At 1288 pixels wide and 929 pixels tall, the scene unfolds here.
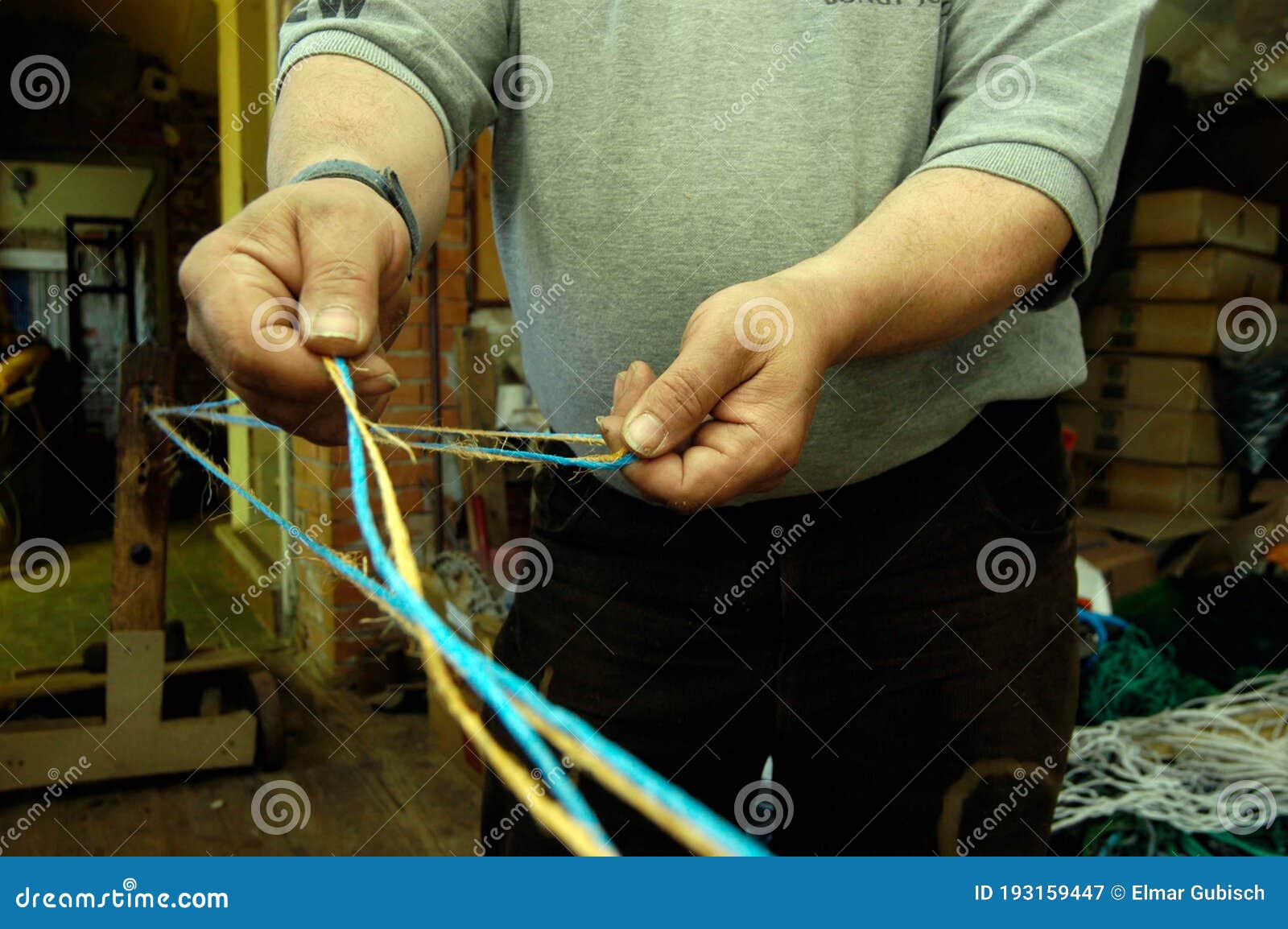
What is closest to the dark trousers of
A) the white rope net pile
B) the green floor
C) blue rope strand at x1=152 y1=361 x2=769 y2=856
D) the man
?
the man

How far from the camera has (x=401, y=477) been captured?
9.01ft

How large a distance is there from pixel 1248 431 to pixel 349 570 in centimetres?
325

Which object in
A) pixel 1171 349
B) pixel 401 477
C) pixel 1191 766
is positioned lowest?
pixel 1191 766

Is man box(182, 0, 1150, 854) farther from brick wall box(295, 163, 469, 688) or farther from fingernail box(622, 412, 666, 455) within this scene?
brick wall box(295, 163, 469, 688)

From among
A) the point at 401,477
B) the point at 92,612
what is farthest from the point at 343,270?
the point at 92,612

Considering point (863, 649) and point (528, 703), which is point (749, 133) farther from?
point (528, 703)

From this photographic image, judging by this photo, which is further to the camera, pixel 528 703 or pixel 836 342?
pixel 836 342

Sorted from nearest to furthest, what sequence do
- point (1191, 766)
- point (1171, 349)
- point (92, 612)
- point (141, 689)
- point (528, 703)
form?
point (528, 703), point (1191, 766), point (141, 689), point (1171, 349), point (92, 612)

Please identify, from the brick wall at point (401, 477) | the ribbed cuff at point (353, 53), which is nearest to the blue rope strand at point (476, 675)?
the ribbed cuff at point (353, 53)

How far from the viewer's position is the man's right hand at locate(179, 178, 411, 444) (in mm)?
554

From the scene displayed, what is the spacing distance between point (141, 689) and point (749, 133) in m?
2.08

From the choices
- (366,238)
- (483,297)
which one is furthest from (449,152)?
(483,297)

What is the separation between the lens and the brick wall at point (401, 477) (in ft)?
8.82

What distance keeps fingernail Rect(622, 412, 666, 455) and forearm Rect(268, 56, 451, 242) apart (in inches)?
10.1
